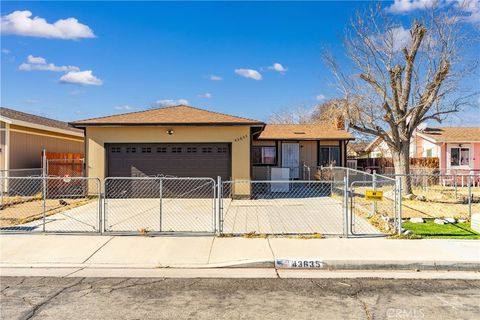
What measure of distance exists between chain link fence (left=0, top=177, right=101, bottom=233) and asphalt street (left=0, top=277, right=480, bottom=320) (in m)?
3.34

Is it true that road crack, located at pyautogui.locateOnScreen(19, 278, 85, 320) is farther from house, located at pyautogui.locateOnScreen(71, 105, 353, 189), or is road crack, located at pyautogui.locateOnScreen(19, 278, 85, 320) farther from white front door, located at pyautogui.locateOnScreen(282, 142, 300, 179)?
white front door, located at pyautogui.locateOnScreen(282, 142, 300, 179)

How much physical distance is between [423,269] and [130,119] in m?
13.2

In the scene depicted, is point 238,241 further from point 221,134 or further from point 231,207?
point 221,134

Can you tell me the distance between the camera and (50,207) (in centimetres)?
1419

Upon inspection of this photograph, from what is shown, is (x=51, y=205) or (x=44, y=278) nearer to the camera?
(x=44, y=278)

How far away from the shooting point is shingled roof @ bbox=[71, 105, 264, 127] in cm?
1680

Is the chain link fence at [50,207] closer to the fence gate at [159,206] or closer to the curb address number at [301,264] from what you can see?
the fence gate at [159,206]

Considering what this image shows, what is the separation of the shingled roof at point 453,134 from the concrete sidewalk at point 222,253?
20.5 meters

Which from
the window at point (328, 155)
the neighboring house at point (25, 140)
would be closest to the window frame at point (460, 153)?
the window at point (328, 155)

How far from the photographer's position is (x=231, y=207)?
14453 millimetres

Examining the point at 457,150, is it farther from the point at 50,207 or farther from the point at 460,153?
the point at 50,207

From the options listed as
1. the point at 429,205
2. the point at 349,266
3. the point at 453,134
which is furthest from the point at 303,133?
the point at 349,266

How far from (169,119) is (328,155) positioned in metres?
11.1

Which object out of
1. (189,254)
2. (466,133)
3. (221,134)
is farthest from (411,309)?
(466,133)
